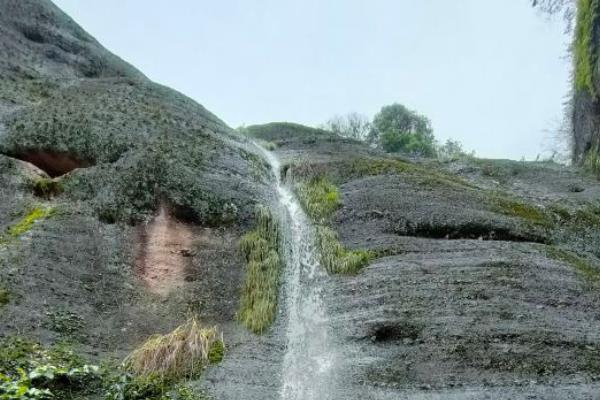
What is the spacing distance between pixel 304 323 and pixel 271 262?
181 cm

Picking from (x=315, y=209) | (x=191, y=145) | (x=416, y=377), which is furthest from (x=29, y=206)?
(x=416, y=377)

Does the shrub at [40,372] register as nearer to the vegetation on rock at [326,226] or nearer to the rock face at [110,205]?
the rock face at [110,205]

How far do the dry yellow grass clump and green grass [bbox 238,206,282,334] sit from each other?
3.46 ft

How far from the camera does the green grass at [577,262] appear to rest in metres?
10.7

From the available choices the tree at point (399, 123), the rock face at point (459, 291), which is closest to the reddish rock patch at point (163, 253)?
the rock face at point (459, 291)

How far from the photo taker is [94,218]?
11.6 m

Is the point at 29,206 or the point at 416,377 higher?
the point at 29,206

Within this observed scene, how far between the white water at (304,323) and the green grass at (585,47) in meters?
10.7

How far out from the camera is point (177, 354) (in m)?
8.63

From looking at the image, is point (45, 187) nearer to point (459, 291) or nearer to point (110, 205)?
point (110, 205)

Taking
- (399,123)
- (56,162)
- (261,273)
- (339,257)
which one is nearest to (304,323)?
(261,273)

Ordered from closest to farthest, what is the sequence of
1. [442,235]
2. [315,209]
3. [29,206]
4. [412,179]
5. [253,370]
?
[253,370], [29,206], [442,235], [315,209], [412,179]

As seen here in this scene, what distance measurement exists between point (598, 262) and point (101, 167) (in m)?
10.3

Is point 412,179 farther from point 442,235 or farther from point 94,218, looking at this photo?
point 94,218
